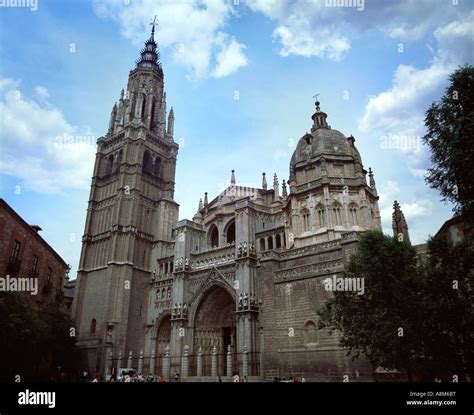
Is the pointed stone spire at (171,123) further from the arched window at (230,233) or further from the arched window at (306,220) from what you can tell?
the arched window at (306,220)

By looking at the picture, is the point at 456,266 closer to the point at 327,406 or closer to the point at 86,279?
the point at 327,406

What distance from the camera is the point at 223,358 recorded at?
1352 inches

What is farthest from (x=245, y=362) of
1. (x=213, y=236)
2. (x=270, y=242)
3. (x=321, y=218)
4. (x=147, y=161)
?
(x=147, y=161)

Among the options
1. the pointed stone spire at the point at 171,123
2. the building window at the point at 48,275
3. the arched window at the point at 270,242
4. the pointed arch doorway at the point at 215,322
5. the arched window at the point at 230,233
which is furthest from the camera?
the pointed stone spire at the point at 171,123

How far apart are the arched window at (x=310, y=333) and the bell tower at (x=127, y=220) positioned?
2140 centimetres

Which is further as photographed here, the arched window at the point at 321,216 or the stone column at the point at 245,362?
the arched window at the point at 321,216

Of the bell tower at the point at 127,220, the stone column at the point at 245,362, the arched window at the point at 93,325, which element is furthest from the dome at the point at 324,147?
the arched window at the point at 93,325

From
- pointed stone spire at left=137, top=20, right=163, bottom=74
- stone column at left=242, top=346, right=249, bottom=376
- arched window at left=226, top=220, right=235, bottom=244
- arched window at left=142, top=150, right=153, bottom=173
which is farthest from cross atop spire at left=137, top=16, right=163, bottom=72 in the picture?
stone column at left=242, top=346, right=249, bottom=376

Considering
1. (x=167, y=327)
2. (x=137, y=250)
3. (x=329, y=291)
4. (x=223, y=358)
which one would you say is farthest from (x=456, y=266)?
(x=137, y=250)

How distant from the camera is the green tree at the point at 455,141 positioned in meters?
14.4

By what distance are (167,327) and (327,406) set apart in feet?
111

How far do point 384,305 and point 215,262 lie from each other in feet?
67.2

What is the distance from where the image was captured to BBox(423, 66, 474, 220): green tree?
47.2ft

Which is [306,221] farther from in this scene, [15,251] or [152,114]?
[152,114]
